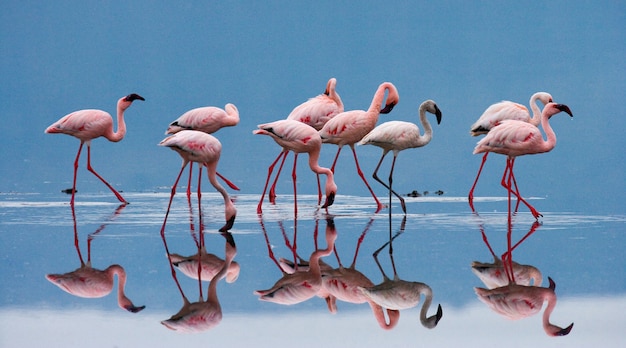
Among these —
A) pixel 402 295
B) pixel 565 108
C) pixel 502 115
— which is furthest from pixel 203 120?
pixel 402 295

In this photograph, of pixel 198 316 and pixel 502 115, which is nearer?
pixel 198 316

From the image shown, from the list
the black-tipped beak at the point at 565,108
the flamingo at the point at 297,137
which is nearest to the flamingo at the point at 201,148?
the flamingo at the point at 297,137

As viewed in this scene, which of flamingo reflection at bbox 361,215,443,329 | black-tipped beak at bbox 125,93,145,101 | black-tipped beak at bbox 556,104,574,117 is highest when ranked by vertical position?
black-tipped beak at bbox 556,104,574,117

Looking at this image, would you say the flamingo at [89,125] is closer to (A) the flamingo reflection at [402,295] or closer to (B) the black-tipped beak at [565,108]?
(B) the black-tipped beak at [565,108]

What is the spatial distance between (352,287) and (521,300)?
3.45 feet

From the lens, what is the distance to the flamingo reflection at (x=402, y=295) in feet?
16.5

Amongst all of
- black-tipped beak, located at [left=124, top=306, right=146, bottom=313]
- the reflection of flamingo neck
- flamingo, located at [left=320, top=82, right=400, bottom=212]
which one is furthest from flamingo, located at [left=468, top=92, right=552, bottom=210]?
black-tipped beak, located at [left=124, top=306, right=146, bottom=313]

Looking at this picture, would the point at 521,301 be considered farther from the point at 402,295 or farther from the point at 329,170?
the point at 329,170

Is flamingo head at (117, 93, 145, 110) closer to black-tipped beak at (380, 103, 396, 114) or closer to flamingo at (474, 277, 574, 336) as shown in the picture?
black-tipped beak at (380, 103, 396, 114)

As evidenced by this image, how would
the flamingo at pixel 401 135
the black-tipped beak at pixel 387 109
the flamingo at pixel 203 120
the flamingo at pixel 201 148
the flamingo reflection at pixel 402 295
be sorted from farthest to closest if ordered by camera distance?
1. the flamingo at pixel 203 120
2. the black-tipped beak at pixel 387 109
3. the flamingo at pixel 401 135
4. the flamingo at pixel 201 148
5. the flamingo reflection at pixel 402 295

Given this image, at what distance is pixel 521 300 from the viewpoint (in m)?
5.39

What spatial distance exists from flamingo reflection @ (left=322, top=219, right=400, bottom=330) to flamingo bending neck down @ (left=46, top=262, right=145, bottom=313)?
1.22m

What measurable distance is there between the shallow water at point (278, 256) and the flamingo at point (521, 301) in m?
0.07

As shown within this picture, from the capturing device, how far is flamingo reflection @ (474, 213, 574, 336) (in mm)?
4936
